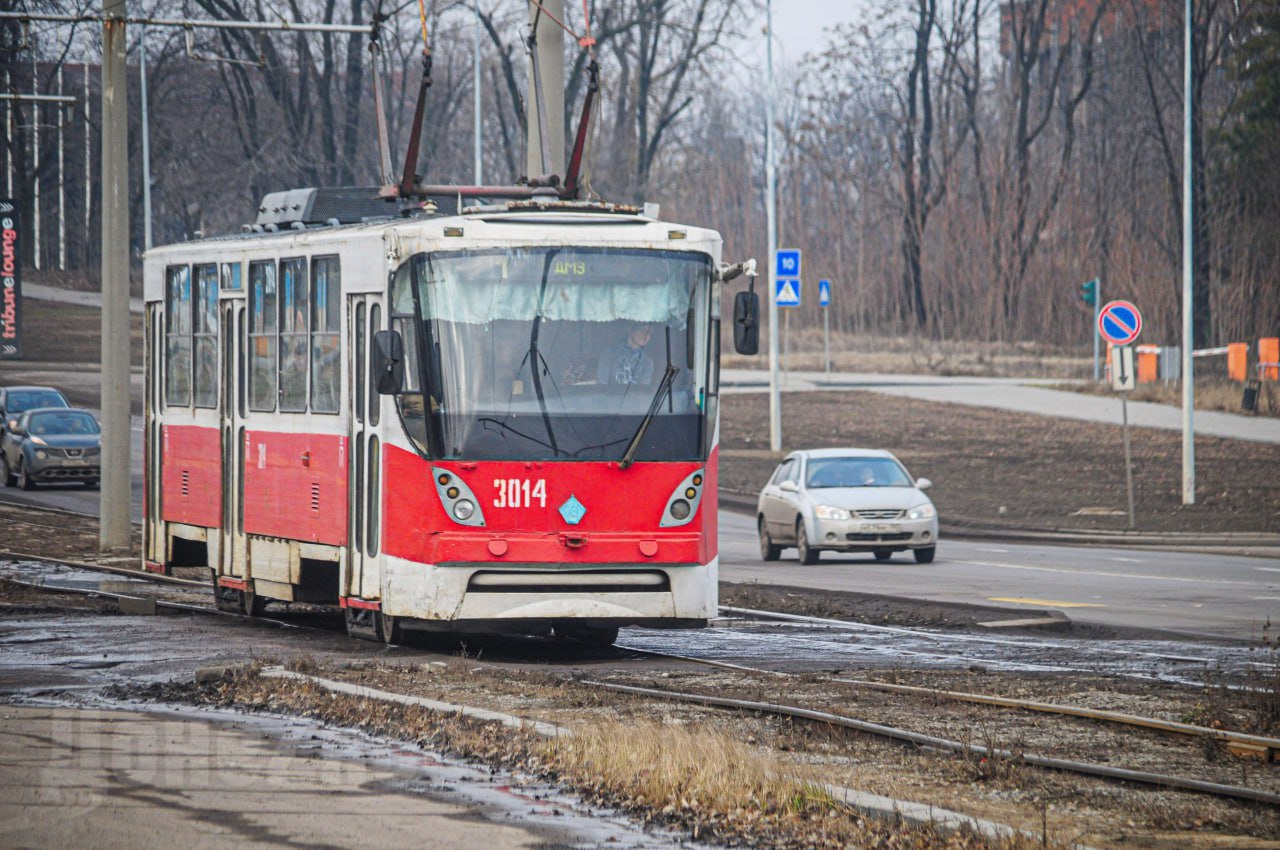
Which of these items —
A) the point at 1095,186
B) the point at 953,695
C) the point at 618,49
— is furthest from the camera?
the point at 1095,186

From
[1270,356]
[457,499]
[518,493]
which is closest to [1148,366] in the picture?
[1270,356]

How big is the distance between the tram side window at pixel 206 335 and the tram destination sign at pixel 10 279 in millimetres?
37975

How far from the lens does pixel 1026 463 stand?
126 ft

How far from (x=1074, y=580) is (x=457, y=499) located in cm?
1068

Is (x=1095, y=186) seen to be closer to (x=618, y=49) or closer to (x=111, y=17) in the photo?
(x=618, y=49)

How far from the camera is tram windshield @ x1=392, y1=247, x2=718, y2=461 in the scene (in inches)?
554

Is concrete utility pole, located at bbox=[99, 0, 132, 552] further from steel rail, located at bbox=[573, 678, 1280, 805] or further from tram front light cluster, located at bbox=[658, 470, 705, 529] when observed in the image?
steel rail, located at bbox=[573, 678, 1280, 805]

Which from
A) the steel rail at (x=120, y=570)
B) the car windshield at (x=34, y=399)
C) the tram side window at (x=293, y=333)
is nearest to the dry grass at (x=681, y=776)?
the tram side window at (x=293, y=333)

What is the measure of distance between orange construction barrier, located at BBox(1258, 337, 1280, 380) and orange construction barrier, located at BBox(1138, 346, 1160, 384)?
9.63 ft

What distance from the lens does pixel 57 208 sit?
97812 millimetres

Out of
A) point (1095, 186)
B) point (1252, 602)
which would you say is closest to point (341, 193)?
point (1252, 602)

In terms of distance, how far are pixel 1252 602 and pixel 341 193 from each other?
9571mm

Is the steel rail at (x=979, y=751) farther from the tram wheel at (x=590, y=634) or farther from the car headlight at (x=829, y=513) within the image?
the car headlight at (x=829, y=513)

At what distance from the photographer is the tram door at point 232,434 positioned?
17.1 metres
